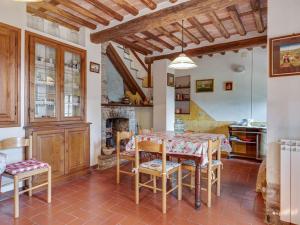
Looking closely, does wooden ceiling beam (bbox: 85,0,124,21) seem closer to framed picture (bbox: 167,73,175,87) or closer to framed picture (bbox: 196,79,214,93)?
framed picture (bbox: 167,73,175,87)

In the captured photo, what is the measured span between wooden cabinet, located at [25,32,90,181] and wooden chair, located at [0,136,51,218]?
19 cm

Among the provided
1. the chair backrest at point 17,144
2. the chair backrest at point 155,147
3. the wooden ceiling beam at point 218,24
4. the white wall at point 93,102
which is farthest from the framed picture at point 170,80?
the chair backrest at point 17,144

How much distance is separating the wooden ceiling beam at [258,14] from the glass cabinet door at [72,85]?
114 inches

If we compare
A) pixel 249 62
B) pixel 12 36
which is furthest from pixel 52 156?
pixel 249 62

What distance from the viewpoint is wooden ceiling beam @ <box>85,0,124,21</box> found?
2847 millimetres

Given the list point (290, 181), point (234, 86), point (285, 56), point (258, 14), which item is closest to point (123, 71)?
point (234, 86)

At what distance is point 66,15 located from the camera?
3.20 metres

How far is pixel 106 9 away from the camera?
3.05 metres

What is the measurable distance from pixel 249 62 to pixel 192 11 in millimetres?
3103

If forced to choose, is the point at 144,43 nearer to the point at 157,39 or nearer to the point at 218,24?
the point at 157,39

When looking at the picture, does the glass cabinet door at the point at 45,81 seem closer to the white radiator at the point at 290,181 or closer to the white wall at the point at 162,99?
the white wall at the point at 162,99

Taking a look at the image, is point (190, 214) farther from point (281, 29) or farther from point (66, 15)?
point (66, 15)

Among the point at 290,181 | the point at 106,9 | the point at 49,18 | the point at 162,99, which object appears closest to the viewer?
the point at 290,181

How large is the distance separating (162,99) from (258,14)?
2.64 metres
